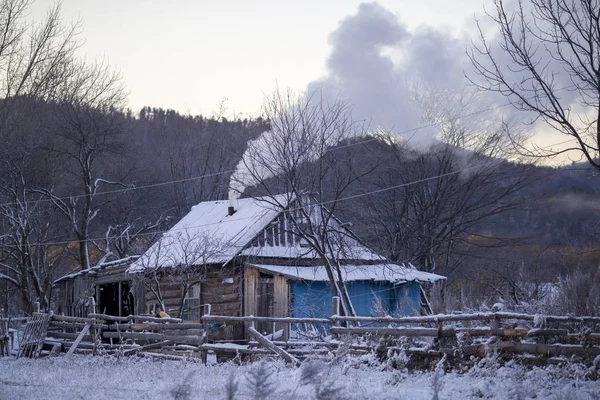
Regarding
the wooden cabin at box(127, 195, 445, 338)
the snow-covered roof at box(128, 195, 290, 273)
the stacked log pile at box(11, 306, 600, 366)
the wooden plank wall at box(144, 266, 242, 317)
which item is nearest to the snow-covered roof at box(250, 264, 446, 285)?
the wooden cabin at box(127, 195, 445, 338)

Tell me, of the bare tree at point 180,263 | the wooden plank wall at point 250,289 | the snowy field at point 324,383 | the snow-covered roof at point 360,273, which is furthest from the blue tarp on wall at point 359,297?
the snowy field at point 324,383

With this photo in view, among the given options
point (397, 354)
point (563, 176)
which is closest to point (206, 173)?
point (563, 176)

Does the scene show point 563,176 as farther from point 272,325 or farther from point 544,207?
point 272,325

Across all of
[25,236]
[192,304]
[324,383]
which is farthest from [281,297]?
[25,236]

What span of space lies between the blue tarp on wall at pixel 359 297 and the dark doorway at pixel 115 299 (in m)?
10.2

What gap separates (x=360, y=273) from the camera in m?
25.8

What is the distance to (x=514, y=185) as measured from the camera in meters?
34.7

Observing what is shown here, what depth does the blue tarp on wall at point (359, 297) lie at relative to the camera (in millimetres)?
24109

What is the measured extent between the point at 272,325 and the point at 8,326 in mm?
8952

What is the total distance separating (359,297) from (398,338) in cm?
1193

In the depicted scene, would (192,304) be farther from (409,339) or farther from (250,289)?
(409,339)

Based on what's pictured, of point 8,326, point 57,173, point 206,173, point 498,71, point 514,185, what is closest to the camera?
point 498,71

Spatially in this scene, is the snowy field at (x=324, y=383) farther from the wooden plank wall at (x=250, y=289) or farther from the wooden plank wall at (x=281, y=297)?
the wooden plank wall at (x=250, y=289)

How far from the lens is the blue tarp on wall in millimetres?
24109
